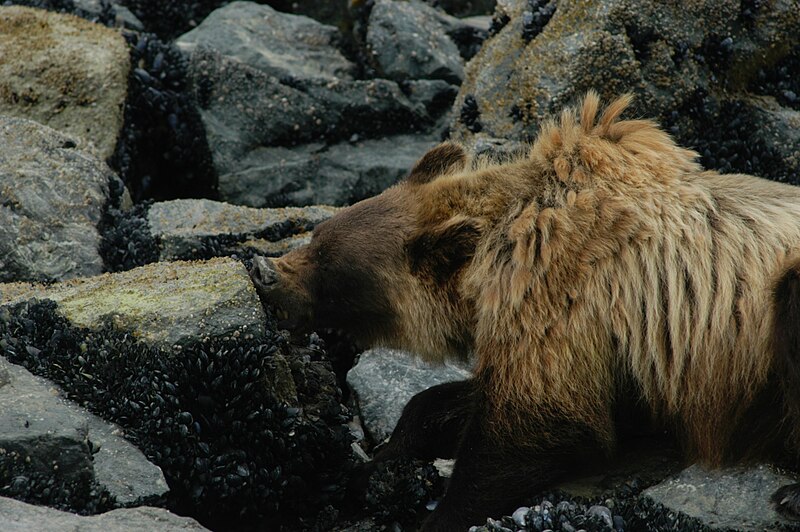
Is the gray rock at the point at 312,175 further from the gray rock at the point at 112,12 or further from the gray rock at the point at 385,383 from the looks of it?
the gray rock at the point at 385,383

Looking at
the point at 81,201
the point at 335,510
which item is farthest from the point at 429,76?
the point at 335,510

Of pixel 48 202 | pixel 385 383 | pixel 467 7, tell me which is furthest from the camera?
pixel 467 7

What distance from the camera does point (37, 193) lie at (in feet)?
24.3

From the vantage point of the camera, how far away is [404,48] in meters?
10.5

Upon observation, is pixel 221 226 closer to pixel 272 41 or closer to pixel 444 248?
pixel 444 248

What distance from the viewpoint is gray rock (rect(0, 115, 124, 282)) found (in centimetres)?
712

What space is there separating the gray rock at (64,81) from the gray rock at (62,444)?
3.81 meters

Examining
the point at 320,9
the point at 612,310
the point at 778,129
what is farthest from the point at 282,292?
the point at 320,9

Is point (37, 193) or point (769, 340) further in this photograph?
point (37, 193)

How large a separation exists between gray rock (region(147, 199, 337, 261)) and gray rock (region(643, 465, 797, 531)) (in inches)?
134

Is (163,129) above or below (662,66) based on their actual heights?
below

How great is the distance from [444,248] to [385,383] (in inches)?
65.7

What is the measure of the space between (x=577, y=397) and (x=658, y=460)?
0.86 metres

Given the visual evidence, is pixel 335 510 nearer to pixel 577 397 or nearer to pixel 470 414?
pixel 470 414
